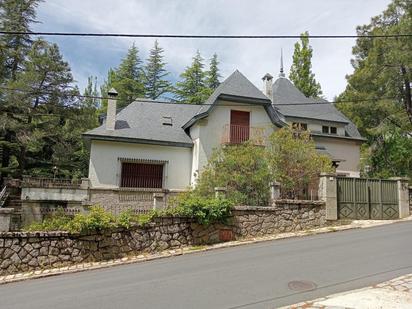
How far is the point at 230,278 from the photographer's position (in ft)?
21.8

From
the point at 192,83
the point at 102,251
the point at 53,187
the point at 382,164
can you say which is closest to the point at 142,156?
the point at 53,187

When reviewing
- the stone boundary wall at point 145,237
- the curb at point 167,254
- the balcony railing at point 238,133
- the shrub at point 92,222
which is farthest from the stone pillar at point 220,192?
the balcony railing at point 238,133

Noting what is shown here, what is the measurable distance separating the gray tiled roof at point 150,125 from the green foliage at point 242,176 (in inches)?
170

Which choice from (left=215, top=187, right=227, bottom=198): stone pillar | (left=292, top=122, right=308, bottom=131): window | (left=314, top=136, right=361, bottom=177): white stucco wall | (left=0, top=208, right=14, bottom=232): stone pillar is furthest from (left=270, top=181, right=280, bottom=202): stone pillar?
(left=314, top=136, right=361, bottom=177): white stucco wall

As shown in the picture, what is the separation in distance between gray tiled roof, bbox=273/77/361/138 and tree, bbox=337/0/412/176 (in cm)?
166

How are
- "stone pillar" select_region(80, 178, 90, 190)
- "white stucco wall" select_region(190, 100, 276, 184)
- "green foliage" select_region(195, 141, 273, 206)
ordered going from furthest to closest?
"white stucco wall" select_region(190, 100, 276, 184) < "stone pillar" select_region(80, 178, 90, 190) < "green foliage" select_region(195, 141, 273, 206)

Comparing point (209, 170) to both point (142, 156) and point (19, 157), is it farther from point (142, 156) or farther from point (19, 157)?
point (19, 157)

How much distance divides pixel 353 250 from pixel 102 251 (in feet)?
21.8

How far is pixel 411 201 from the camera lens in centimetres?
1426

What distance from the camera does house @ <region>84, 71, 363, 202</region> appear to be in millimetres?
16094

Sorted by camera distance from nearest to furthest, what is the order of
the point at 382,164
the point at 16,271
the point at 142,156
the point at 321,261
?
the point at 321,261
the point at 16,271
the point at 142,156
the point at 382,164

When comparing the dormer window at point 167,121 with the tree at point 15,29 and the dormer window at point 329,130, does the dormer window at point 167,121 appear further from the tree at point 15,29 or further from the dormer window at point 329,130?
the tree at point 15,29

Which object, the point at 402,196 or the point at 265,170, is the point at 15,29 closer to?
the point at 265,170

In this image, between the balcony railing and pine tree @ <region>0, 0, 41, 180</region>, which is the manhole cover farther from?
pine tree @ <region>0, 0, 41, 180</region>
